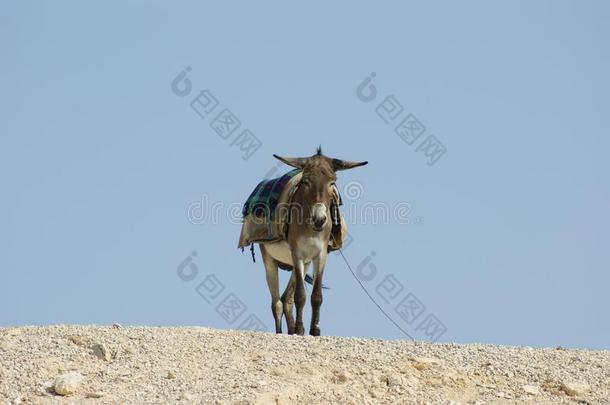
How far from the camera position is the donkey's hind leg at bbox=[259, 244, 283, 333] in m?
22.6

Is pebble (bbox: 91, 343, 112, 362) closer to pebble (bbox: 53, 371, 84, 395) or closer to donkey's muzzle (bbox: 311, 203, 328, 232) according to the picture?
pebble (bbox: 53, 371, 84, 395)

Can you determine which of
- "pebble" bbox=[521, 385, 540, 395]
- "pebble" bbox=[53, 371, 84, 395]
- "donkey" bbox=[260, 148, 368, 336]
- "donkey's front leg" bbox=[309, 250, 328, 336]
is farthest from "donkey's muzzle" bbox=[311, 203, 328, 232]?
"pebble" bbox=[53, 371, 84, 395]

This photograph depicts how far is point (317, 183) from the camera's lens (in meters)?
20.7

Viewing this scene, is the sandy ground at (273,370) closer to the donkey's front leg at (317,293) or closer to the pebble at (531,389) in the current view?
the pebble at (531,389)

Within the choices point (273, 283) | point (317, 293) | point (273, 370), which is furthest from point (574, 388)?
point (273, 283)

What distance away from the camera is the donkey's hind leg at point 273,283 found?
22625 millimetres

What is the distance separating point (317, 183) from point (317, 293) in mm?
1970

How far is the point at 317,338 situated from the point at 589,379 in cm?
420

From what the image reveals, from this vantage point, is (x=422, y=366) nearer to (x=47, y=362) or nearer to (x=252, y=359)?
(x=252, y=359)

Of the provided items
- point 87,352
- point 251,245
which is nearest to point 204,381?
point 87,352

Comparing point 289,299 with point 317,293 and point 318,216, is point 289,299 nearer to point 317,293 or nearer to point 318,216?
point 317,293

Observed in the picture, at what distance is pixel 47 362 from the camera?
55.7ft

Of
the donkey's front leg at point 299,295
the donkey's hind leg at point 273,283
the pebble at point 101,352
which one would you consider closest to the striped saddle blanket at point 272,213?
the donkey's hind leg at point 273,283

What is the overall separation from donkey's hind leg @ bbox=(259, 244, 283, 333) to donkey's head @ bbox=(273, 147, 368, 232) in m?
2.48
